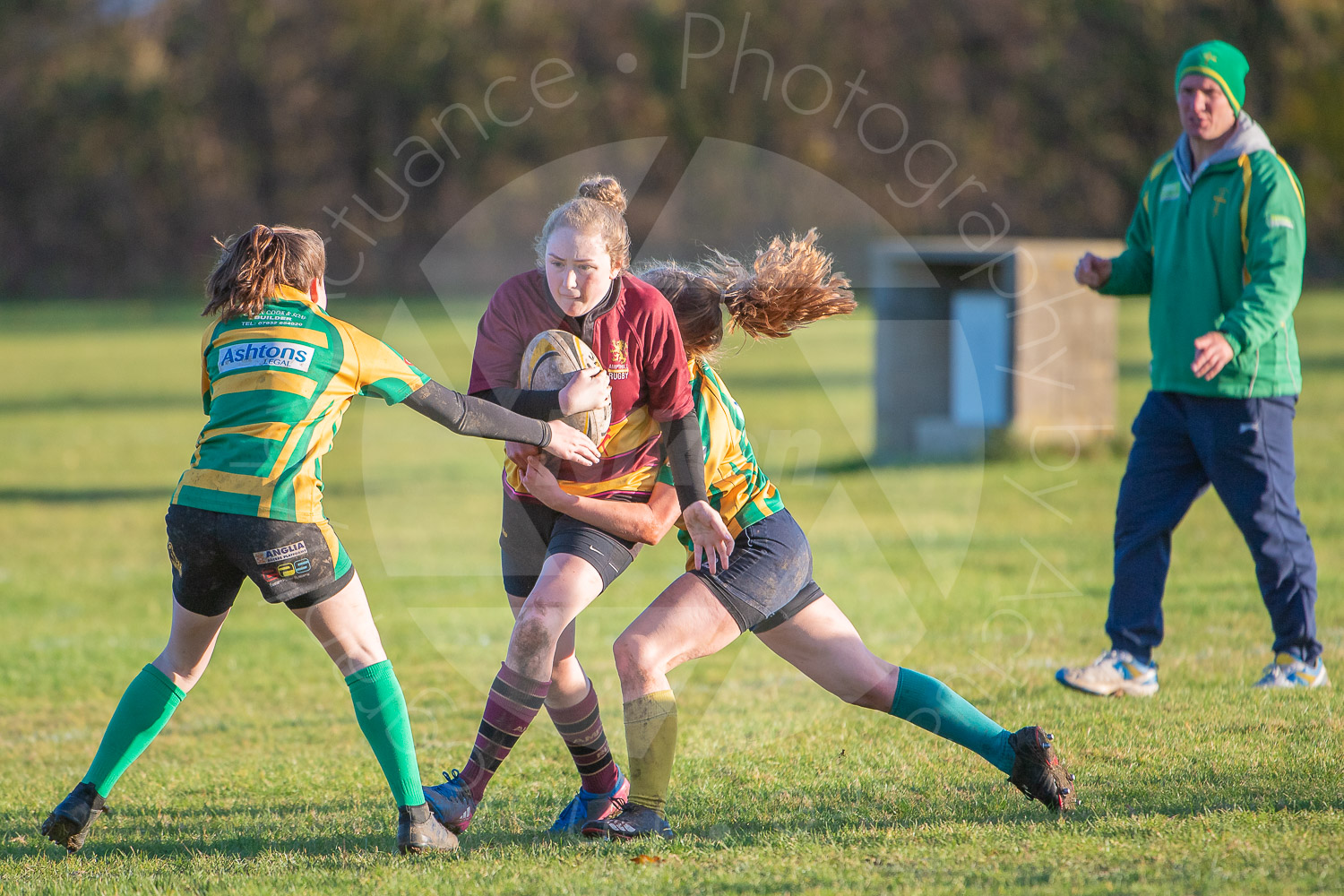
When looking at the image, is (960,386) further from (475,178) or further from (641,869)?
(475,178)

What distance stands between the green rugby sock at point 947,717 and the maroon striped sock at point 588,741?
85cm

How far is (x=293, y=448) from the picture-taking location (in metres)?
3.52

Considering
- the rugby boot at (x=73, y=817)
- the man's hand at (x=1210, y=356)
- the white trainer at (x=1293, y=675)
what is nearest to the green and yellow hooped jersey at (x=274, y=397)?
the rugby boot at (x=73, y=817)

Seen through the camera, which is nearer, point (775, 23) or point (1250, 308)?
point (1250, 308)

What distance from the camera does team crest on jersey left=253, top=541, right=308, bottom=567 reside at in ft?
11.3

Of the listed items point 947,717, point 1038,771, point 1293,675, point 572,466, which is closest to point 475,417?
point 572,466

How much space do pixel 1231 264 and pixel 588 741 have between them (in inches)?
119

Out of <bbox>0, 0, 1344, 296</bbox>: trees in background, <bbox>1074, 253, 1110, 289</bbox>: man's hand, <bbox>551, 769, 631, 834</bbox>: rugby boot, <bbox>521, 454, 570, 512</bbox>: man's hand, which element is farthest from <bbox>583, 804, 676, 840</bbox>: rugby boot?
<bbox>0, 0, 1344, 296</bbox>: trees in background

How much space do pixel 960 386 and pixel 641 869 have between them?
9480mm

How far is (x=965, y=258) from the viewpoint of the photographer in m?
12.0

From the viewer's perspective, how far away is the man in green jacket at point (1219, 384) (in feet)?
16.2

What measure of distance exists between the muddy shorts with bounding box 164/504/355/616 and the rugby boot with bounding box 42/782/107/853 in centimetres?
68

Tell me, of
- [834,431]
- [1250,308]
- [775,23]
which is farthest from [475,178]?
[1250,308]

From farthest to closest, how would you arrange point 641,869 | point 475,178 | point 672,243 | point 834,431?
point 475,178 → point 672,243 → point 834,431 → point 641,869
